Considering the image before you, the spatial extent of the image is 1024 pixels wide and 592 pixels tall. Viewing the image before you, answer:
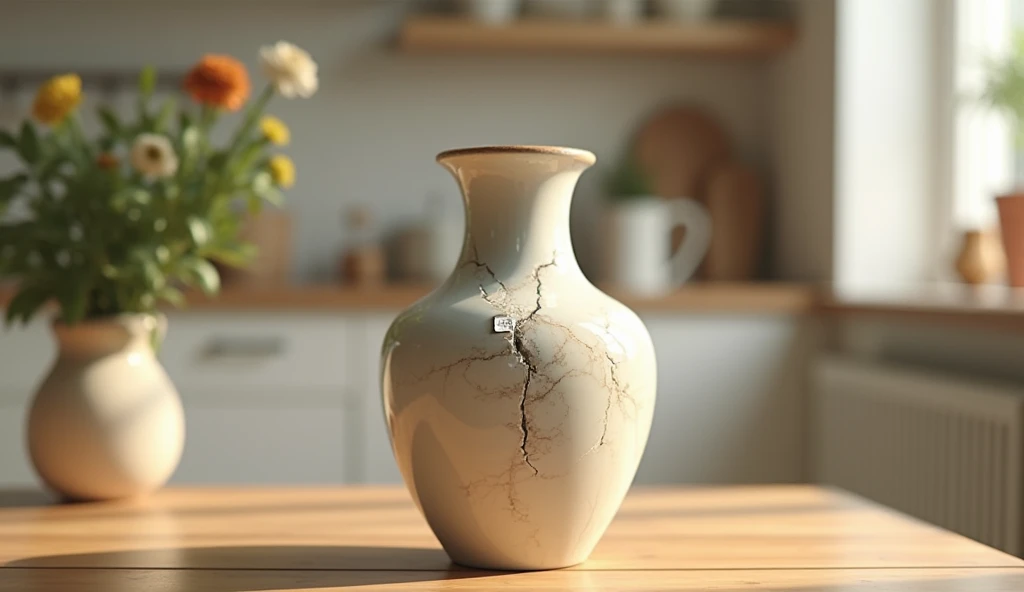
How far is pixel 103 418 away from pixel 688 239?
1.95 meters

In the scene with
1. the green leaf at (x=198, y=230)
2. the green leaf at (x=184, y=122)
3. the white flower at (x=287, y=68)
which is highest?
the white flower at (x=287, y=68)

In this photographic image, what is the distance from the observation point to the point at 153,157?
114cm

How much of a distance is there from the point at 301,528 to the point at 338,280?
2.05 m

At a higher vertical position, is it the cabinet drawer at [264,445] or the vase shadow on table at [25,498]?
the vase shadow on table at [25,498]

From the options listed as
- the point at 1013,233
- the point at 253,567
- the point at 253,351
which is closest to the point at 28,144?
the point at 253,567

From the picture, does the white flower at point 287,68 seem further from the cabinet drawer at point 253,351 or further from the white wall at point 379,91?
the white wall at point 379,91

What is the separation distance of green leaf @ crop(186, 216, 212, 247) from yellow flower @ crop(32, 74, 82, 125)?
0.16 m

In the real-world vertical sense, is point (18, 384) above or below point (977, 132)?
below

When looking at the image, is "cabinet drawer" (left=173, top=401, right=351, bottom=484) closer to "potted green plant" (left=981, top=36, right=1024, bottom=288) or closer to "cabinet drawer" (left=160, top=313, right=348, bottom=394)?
"cabinet drawer" (left=160, top=313, right=348, bottom=394)

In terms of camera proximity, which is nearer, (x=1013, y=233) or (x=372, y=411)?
(x=1013, y=233)

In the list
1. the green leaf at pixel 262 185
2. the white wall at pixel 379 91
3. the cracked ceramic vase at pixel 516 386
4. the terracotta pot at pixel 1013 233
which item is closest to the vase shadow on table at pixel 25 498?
the green leaf at pixel 262 185

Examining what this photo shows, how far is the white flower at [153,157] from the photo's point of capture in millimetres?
1133

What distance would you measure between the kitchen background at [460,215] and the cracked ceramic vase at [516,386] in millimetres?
1070

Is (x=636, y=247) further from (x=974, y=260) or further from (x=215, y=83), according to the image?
(x=215, y=83)
